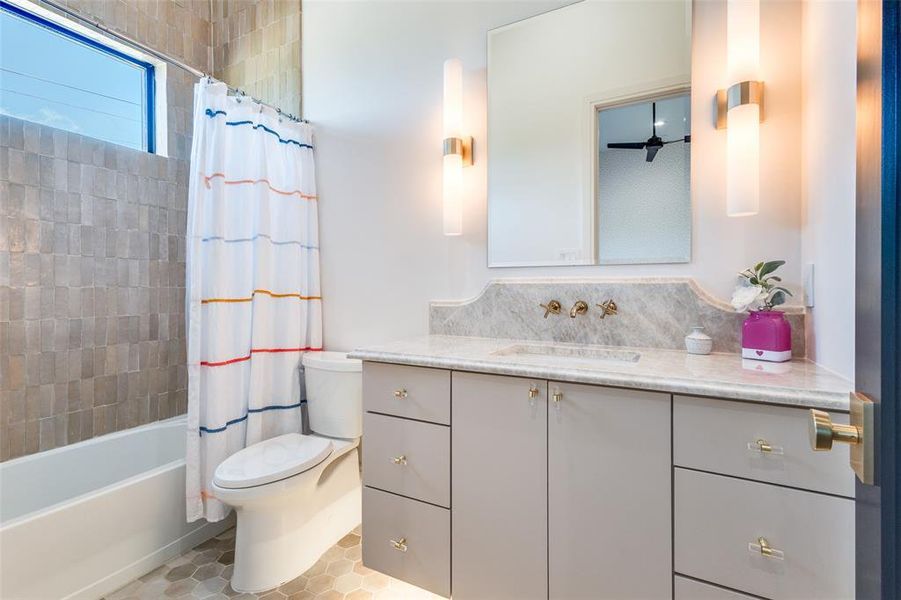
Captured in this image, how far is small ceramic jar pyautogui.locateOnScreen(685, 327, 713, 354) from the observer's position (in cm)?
138

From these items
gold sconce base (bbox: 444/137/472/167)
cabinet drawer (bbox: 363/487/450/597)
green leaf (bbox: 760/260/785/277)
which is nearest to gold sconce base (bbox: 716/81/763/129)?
green leaf (bbox: 760/260/785/277)

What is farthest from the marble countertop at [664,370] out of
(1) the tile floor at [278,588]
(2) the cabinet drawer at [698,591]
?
(1) the tile floor at [278,588]

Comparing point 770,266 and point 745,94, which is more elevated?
point 745,94

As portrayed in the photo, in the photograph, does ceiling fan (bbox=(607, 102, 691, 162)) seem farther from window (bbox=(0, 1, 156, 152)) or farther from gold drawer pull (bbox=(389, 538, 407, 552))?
window (bbox=(0, 1, 156, 152))

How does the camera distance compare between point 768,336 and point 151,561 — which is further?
point 151,561

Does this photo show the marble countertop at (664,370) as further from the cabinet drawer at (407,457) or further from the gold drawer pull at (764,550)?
the gold drawer pull at (764,550)

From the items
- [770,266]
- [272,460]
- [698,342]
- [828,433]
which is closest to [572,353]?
[698,342]

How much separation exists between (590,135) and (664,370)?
0.96 meters

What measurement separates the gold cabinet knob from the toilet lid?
157 cm

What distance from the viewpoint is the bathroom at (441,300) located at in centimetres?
104

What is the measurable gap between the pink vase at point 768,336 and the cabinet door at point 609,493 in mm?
449

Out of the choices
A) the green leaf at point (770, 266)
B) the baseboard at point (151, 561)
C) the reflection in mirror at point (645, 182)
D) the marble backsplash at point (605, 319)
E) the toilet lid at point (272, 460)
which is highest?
the reflection in mirror at point (645, 182)

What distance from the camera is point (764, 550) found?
96 cm

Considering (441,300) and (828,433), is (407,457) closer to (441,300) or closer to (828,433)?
(441,300)
